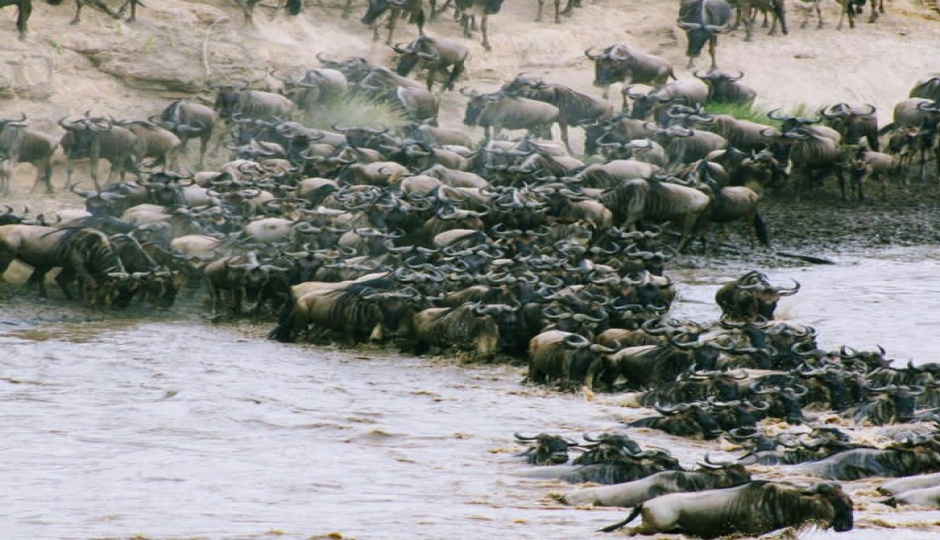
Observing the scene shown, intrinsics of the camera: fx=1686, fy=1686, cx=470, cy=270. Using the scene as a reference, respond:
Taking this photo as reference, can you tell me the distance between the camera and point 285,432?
12.6 metres

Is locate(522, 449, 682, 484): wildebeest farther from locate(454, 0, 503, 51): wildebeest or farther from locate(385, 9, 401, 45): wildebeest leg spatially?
locate(454, 0, 503, 51): wildebeest

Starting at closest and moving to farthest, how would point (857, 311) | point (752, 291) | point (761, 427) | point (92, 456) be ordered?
point (92, 456) < point (761, 427) < point (752, 291) < point (857, 311)

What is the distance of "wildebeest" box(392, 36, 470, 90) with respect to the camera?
29.0m

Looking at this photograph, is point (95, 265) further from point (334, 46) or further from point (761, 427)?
point (334, 46)

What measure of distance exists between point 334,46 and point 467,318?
576 inches

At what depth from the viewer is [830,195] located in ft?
85.2

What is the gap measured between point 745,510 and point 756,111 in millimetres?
21107

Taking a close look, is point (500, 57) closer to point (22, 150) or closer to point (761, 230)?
point (761, 230)

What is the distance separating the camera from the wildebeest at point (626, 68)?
29.8 metres

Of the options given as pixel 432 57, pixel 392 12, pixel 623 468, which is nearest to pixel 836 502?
pixel 623 468

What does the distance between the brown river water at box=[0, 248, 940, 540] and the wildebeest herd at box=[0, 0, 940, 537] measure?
39 cm

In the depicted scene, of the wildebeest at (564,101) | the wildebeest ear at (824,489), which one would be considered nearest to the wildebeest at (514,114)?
the wildebeest at (564,101)

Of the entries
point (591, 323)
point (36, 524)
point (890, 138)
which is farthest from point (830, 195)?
point (36, 524)

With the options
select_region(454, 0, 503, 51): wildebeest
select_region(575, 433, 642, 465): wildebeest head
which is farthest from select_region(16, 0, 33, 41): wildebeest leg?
select_region(575, 433, 642, 465): wildebeest head
